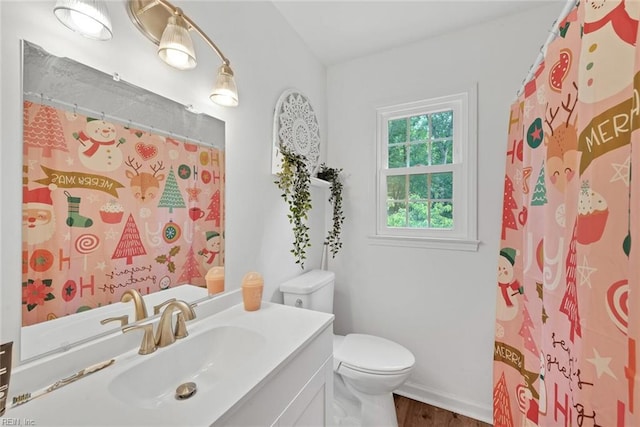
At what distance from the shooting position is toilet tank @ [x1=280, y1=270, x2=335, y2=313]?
59.0 inches

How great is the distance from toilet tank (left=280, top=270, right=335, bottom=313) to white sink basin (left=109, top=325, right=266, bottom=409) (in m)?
0.57

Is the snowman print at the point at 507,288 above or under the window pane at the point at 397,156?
under

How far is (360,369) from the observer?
4.37 feet

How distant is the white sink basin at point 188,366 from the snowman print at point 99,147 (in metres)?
0.57

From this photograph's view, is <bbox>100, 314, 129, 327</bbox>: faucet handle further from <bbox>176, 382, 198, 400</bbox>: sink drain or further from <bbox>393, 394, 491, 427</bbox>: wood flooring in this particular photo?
<bbox>393, 394, 491, 427</bbox>: wood flooring

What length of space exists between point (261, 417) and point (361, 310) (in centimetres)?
139

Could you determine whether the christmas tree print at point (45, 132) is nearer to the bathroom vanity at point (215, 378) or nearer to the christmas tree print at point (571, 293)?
the bathroom vanity at point (215, 378)

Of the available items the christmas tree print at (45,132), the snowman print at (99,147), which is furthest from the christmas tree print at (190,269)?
the christmas tree print at (45,132)

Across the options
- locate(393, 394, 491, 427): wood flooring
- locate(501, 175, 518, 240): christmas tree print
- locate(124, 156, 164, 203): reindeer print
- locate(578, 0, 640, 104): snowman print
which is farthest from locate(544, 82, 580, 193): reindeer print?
locate(393, 394, 491, 427): wood flooring

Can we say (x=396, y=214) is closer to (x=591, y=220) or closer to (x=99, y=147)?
(x=591, y=220)

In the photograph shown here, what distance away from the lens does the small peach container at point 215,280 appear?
1078 millimetres

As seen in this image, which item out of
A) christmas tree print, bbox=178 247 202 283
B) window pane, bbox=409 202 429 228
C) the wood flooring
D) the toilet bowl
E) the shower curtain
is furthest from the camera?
window pane, bbox=409 202 429 228

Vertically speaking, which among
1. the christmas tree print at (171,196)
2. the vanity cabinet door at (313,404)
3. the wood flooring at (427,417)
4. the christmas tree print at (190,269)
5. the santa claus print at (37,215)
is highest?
the christmas tree print at (171,196)

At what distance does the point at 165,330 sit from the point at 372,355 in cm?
109
